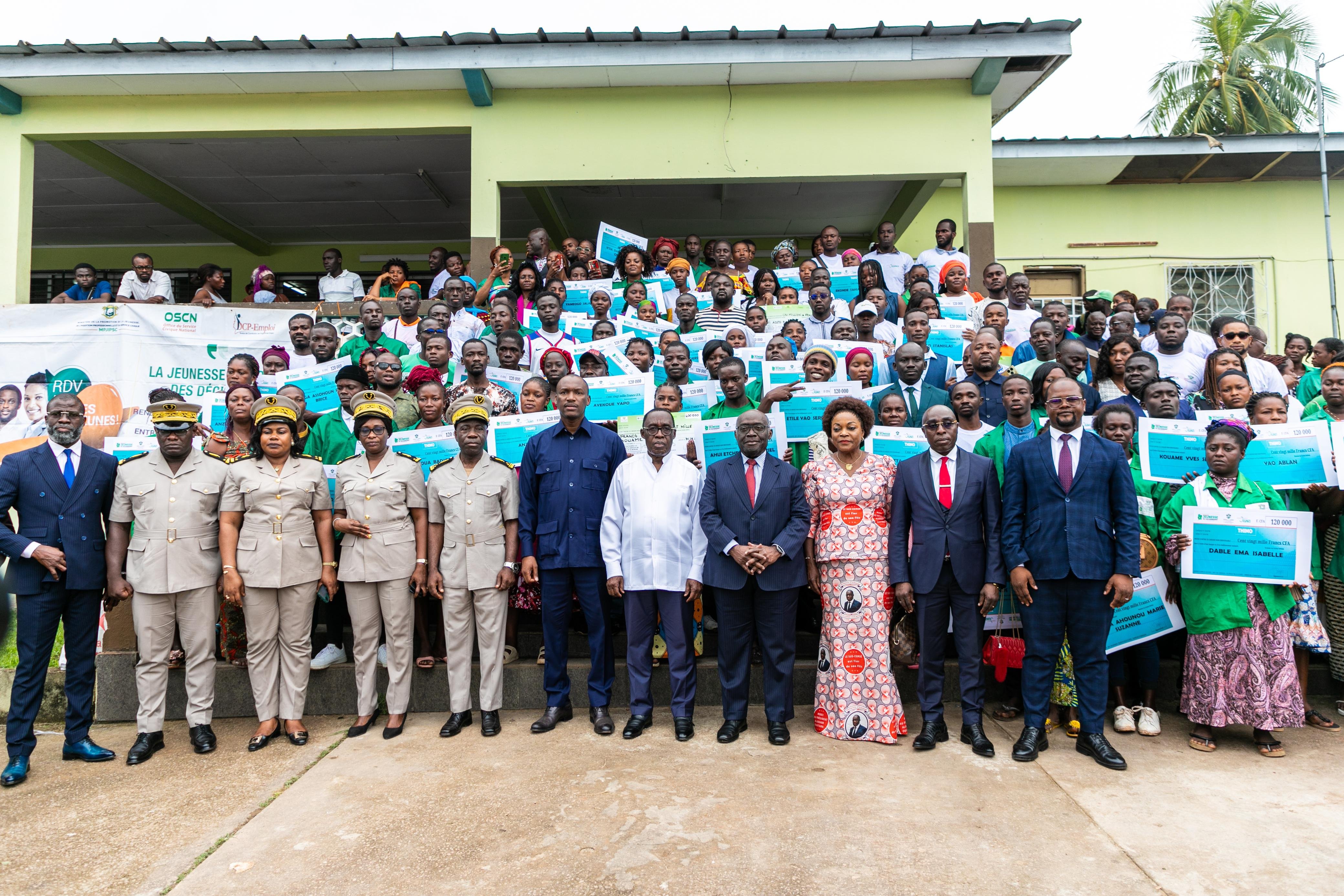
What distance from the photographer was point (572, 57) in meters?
9.95

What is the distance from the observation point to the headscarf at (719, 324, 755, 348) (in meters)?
7.91

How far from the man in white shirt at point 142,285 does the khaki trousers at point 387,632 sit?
740 centimetres

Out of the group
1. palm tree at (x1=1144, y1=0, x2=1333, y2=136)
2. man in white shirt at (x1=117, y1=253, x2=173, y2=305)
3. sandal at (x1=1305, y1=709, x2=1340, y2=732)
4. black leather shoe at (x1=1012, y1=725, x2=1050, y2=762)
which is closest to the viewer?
black leather shoe at (x1=1012, y1=725, x2=1050, y2=762)

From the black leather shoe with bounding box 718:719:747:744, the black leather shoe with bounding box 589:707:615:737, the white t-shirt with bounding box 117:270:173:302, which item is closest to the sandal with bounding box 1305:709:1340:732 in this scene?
the black leather shoe with bounding box 718:719:747:744

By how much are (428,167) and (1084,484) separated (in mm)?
11239

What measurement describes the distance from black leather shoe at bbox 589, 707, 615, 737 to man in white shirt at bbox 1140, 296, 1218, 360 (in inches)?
215

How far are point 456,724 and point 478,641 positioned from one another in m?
0.52

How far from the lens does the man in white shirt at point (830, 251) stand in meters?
10.3

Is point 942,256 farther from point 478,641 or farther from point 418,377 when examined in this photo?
point 478,641

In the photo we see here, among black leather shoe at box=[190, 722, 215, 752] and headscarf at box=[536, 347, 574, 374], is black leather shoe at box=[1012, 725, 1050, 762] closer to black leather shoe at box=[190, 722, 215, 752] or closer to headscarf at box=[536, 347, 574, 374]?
headscarf at box=[536, 347, 574, 374]

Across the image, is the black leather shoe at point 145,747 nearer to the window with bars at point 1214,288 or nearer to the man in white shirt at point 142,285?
the man in white shirt at point 142,285

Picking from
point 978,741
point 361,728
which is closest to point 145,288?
point 361,728

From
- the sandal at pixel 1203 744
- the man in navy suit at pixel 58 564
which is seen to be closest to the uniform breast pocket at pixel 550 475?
the man in navy suit at pixel 58 564

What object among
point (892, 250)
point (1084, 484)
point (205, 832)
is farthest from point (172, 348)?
point (1084, 484)
